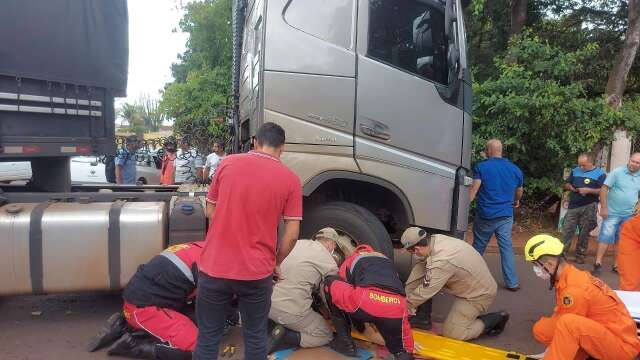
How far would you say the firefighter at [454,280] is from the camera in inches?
152

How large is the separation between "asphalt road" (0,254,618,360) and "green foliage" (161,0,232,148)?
682 centimetres

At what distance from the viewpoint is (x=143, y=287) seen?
134 inches

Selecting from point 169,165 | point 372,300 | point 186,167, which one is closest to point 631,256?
point 372,300

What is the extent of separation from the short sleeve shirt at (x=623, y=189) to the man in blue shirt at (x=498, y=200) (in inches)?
A: 54.5

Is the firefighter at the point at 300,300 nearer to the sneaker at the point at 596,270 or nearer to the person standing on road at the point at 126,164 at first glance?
the sneaker at the point at 596,270

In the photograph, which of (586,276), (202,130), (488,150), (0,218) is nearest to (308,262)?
(586,276)

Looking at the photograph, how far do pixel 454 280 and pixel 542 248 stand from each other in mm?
913

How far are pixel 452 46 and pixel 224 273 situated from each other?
8.58ft

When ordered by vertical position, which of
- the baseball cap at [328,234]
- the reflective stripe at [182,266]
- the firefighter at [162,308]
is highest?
the baseball cap at [328,234]

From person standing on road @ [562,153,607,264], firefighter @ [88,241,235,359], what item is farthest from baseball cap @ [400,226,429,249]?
person standing on road @ [562,153,607,264]

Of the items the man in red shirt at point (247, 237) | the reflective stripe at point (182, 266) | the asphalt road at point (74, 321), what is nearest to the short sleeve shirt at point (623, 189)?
the asphalt road at point (74, 321)

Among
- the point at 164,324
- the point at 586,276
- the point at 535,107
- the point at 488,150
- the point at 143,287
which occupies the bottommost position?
the point at 164,324

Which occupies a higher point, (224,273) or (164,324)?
(224,273)

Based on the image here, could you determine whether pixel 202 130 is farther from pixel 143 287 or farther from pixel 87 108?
pixel 143 287
